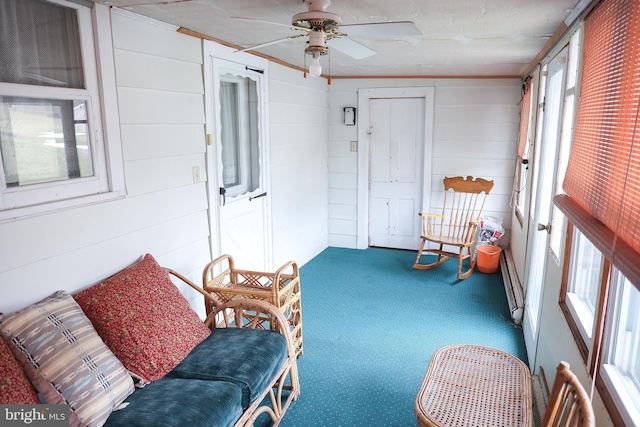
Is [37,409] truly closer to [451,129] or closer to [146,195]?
[146,195]

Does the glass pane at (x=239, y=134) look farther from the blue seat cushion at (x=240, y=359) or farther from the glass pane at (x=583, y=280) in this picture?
the glass pane at (x=583, y=280)

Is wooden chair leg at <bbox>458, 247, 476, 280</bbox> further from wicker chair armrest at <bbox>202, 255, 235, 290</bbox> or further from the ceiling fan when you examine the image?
the ceiling fan

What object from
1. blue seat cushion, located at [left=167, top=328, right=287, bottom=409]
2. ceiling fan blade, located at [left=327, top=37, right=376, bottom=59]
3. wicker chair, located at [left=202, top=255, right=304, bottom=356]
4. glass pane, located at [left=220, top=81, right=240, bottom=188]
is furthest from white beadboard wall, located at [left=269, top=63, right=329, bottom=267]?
blue seat cushion, located at [left=167, top=328, right=287, bottom=409]

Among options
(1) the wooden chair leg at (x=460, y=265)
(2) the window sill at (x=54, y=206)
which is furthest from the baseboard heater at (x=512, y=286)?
(2) the window sill at (x=54, y=206)

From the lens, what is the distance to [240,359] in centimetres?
217

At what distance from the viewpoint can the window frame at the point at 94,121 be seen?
203 cm

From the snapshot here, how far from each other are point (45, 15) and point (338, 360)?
8.25ft

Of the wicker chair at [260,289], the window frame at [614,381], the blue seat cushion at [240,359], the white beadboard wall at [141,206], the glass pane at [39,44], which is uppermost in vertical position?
the glass pane at [39,44]

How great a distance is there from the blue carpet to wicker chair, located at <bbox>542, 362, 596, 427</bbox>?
1093mm

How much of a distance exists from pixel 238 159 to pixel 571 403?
2.96 m

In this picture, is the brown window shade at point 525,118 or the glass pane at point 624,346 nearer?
the glass pane at point 624,346

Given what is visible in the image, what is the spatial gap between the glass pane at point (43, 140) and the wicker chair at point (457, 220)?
3520mm

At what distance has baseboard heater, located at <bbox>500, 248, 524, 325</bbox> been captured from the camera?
11.5ft

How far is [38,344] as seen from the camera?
1715 mm
